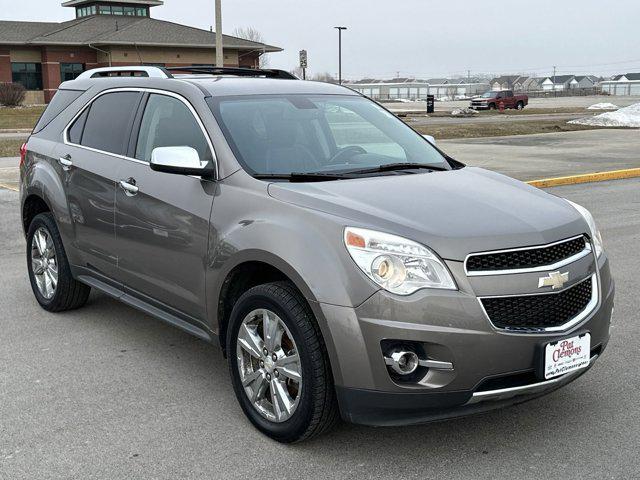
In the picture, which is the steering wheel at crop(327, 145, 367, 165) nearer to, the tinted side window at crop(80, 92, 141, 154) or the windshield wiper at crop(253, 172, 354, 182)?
the windshield wiper at crop(253, 172, 354, 182)

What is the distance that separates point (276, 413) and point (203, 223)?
1.11m

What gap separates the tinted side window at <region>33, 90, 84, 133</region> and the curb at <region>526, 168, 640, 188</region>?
8.67 meters

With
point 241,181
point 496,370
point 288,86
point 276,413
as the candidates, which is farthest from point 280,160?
point 496,370

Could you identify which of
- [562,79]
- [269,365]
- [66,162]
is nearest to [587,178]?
[66,162]

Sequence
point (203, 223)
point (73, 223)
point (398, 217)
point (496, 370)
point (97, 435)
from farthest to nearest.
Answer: point (73, 223)
point (203, 223)
point (97, 435)
point (398, 217)
point (496, 370)

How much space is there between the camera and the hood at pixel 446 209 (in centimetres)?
348

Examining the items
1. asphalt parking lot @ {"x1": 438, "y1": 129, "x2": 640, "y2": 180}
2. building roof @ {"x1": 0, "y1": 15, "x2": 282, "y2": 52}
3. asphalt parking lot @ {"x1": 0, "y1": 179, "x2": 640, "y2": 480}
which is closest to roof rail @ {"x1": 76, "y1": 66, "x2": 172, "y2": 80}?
asphalt parking lot @ {"x1": 0, "y1": 179, "x2": 640, "y2": 480}

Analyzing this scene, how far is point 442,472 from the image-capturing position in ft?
11.5

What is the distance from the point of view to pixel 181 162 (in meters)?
4.20

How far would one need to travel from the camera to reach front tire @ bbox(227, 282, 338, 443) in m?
3.53

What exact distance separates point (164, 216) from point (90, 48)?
183ft

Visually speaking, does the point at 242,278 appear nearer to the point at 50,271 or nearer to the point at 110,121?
the point at 110,121

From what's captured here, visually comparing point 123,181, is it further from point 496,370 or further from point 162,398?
point 496,370

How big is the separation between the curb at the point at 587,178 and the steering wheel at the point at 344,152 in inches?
344
